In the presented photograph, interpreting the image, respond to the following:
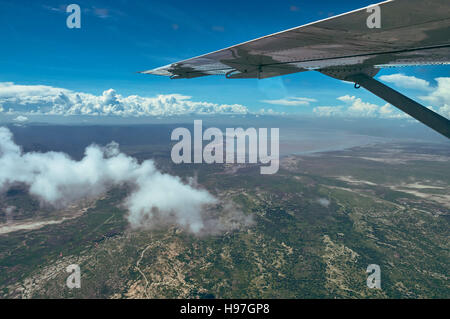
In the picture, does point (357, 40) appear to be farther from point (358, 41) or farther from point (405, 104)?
point (405, 104)

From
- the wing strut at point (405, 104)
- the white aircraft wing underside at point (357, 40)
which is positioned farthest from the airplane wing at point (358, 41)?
the wing strut at point (405, 104)

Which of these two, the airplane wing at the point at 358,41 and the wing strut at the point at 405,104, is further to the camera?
the wing strut at the point at 405,104

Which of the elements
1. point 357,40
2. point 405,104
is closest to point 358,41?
point 357,40

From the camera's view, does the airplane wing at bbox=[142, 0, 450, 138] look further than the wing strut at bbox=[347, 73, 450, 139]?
No

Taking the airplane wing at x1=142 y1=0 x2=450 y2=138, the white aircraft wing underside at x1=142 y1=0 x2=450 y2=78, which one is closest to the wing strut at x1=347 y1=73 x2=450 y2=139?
the airplane wing at x1=142 y1=0 x2=450 y2=138

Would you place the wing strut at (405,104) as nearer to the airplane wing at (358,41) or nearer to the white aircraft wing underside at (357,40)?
the airplane wing at (358,41)

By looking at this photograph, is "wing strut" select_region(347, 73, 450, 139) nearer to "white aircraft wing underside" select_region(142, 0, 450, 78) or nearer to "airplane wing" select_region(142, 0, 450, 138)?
"airplane wing" select_region(142, 0, 450, 138)

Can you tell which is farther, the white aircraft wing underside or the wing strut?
the wing strut
